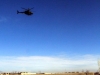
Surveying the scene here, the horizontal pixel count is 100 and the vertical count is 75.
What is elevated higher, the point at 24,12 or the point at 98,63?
the point at 24,12

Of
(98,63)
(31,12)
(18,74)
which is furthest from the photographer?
(18,74)

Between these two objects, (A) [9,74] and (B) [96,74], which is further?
(A) [9,74]

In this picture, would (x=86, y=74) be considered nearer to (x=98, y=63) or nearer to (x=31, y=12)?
(x=98, y=63)

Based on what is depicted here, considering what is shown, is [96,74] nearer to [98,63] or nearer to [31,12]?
[98,63]

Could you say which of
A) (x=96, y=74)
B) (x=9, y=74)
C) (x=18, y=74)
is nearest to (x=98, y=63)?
(x=96, y=74)

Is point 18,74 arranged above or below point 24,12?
below

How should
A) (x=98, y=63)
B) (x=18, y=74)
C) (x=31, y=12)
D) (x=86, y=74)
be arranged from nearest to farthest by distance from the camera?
(x=31, y=12)
(x=86, y=74)
(x=98, y=63)
(x=18, y=74)

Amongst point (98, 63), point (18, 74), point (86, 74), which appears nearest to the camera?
point (86, 74)

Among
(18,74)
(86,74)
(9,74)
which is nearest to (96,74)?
(86,74)

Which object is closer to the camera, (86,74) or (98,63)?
→ (86,74)
